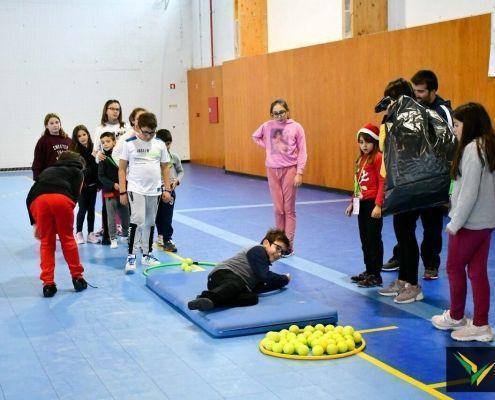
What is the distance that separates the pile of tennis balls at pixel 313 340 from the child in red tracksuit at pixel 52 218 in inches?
98.7

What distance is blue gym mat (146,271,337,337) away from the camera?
215 inches

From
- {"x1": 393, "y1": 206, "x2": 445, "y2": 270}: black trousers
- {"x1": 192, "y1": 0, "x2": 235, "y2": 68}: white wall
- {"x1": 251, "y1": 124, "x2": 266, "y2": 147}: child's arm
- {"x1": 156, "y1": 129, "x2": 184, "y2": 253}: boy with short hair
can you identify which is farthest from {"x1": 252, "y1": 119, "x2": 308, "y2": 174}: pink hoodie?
{"x1": 192, "y1": 0, "x2": 235, "y2": 68}: white wall

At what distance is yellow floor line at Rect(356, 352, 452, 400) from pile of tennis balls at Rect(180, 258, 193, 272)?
288 cm

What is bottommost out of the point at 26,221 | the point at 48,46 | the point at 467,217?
the point at 26,221

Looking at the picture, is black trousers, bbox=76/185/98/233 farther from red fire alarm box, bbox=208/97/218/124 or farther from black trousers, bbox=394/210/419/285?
red fire alarm box, bbox=208/97/218/124

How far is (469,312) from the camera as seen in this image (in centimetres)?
594

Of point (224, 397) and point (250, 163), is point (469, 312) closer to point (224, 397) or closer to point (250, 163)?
point (224, 397)

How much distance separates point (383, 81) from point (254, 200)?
3100mm

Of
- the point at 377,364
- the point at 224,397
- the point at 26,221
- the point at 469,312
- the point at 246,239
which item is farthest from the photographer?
the point at 26,221

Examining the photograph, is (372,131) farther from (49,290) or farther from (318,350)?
(49,290)

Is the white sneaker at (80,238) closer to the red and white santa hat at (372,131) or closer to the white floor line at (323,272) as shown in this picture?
the white floor line at (323,272)

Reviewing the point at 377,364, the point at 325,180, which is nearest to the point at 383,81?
the point at 325,180

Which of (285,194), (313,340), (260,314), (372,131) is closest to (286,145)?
(285,194)

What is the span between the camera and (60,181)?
275 inches
